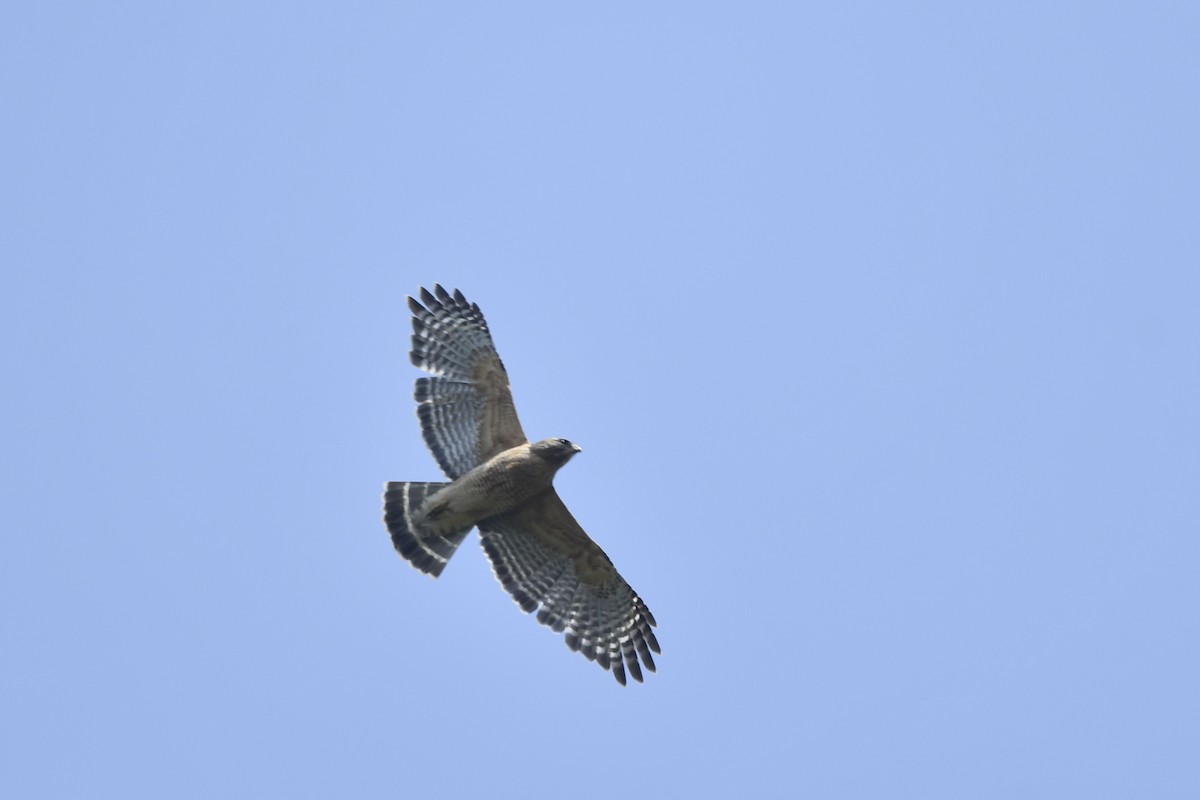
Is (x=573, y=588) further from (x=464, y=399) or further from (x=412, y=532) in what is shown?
(x=464, y=399)

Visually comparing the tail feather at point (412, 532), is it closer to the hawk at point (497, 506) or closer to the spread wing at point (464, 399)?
the hawk at point (497, 506)

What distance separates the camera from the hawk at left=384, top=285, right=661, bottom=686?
1346 cm

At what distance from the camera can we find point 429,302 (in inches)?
565

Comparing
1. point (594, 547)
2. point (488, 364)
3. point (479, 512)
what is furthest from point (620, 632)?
point (488, 364)

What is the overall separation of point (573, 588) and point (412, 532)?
5.51 ft

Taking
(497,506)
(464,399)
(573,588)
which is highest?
(464,399)

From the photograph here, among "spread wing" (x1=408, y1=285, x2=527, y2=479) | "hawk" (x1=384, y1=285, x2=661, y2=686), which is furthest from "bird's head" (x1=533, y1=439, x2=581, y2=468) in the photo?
"spread wing" (x1=408, y1=285, x2=527, y2=479)

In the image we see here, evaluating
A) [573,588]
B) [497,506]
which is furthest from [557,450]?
[573,588]

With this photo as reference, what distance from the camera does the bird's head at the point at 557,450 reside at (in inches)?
519

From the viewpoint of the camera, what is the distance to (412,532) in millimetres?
13727

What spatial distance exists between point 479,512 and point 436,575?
0.74 metres

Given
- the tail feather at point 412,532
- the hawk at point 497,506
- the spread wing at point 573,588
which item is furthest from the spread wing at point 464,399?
the spread wing at point 573,588

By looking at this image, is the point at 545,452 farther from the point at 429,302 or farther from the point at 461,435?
the point at 429,302

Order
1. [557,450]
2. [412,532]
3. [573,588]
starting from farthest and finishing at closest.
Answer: [573,588] < [412,532] < [557,450]
